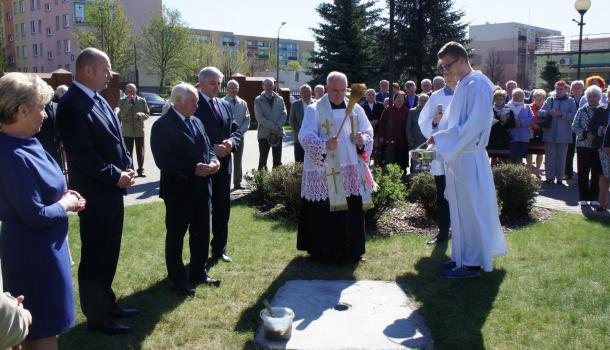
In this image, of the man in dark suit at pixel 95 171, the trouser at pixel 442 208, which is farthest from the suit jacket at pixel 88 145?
the trouser at pixel 442 208

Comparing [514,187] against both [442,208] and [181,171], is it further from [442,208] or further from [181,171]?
[181,171]

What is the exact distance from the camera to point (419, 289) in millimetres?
5375

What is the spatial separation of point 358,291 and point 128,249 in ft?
10.0

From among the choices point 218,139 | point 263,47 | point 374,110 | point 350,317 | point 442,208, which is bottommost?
point 350,317

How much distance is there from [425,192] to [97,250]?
5079 mm

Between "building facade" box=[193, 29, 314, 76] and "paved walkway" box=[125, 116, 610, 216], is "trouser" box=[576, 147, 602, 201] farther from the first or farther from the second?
"building facade" box=[193, 29, 314, 76]

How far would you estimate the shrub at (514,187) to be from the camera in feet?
26.6

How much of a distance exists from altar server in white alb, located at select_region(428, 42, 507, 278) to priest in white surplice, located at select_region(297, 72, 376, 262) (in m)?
0.95

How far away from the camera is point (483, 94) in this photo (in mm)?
5301

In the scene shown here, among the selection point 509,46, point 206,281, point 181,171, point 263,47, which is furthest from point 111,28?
point 263,47

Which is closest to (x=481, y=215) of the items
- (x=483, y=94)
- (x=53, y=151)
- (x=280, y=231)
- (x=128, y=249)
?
(x=483, y=94)

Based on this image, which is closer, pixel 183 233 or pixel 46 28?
pixel 183 233

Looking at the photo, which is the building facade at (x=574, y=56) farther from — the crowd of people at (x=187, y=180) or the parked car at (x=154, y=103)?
the crowd of people at (x=187, y=180)

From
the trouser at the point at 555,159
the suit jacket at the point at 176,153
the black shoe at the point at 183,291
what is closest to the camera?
the suit jacket at the point at 176,153
